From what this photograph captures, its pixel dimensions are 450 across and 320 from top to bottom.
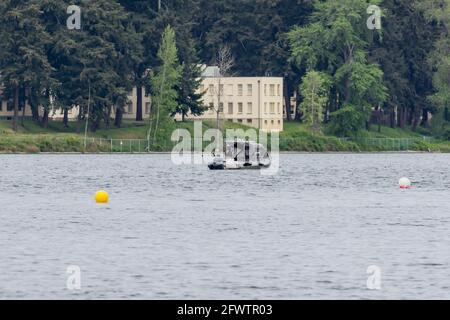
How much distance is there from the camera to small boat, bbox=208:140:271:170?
146 meters

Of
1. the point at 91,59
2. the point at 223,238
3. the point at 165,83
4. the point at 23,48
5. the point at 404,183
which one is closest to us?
the point at 223,238

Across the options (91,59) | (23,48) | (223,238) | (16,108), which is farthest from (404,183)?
(91,59)

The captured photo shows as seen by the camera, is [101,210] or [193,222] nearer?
[193,222]

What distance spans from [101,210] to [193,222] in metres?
10.8

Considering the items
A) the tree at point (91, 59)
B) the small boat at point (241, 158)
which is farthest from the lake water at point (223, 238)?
the tree at point (91, 59)

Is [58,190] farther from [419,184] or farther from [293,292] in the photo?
[293,292]

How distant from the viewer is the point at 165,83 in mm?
191000

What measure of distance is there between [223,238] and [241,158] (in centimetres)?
8765

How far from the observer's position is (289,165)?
163750 mm

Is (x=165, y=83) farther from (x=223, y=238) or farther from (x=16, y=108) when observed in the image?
(x=223, y=238)

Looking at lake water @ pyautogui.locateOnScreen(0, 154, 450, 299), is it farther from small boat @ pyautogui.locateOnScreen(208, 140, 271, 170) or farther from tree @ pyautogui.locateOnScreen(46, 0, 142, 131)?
tree @ pyautogui.locateOnScreen(46, 0, 142, 131)

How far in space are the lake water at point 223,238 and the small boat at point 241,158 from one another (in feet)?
74.7

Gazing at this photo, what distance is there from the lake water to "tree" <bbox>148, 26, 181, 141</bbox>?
6646cm
